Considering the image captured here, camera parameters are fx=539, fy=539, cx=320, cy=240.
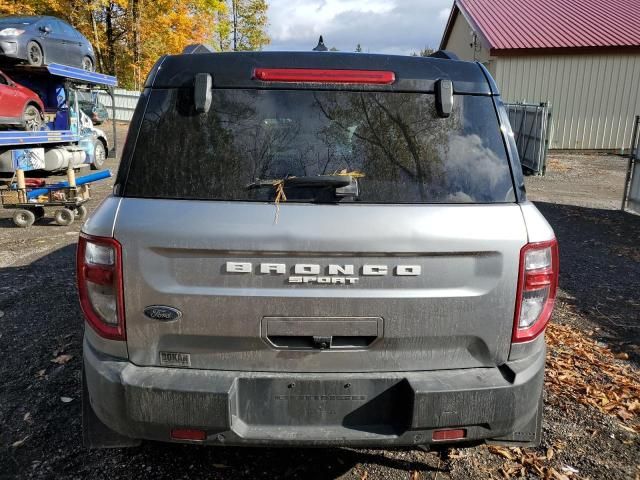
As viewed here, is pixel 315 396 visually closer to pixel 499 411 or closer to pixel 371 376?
pixel 371 376

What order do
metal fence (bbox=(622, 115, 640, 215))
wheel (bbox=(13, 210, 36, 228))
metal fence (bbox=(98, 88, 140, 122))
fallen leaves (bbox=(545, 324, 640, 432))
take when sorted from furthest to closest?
metal fence (bbox=(98, 88, 140, 122)) < metal fence (bbox=(622, 115, 640, 215)) < wheel (bbox=(13, 210, 36, 228)) < fallen leaves (bbox=(545, 324, 640, 432))

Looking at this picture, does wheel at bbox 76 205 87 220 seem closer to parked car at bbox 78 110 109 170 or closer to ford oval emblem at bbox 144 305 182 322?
parked car at bbox 78 110 109 170

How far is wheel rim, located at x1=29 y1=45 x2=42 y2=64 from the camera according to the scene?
1142 cm

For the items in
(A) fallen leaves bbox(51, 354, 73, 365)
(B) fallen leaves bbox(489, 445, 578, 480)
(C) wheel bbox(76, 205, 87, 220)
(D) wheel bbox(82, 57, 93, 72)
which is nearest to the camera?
(B) fallen leaves bbox(489, 445, 578, 480)

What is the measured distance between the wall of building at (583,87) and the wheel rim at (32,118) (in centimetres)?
1524

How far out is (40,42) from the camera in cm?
1165

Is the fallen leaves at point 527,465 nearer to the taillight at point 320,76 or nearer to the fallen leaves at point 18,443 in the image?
→ the taillight at point 320,76

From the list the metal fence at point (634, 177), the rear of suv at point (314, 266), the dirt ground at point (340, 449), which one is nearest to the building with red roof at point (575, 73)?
the metal fence at point (634, 177)

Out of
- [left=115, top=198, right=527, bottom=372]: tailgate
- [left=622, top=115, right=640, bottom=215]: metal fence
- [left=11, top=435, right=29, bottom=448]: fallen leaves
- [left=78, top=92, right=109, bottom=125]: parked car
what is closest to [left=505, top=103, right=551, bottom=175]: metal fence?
[left=622, top=115, right=640, bottom=215]: metal fence

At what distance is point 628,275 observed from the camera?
21.4 feet

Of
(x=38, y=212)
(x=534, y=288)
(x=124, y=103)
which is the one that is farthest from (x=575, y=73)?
(x=124, y=103)

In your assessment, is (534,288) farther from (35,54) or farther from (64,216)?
(35,54)

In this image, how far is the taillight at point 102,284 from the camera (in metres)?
2.17

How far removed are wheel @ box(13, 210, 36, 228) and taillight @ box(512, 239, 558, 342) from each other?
837 centimetres
